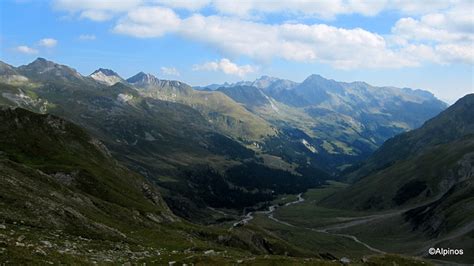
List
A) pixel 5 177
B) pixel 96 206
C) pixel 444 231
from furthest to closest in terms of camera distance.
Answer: pixel 444 231, pixel 96 206, pixel 5 177

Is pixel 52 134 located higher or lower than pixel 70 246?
higher

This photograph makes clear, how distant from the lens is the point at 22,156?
10769cm

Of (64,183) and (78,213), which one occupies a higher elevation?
(64,183)

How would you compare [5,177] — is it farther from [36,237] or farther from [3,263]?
[3,263]

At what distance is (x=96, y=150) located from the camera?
14175cm

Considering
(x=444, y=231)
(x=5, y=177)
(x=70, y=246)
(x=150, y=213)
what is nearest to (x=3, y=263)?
(x=70, y=246)

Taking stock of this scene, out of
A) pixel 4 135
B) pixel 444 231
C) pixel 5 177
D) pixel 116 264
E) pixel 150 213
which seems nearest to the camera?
pixel 116 264

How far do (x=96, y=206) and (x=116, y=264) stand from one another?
42614 millimetres

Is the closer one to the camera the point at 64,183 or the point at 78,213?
the point at 78,213

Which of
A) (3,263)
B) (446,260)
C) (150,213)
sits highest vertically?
(3,263)

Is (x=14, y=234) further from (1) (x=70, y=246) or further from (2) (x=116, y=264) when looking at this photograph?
(2) (x=116, y=264)

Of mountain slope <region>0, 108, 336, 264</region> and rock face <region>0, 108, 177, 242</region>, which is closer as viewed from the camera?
mountain slope <region>0, 108, 336, 264</region>

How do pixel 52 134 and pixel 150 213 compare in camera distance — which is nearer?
pixel 150 213

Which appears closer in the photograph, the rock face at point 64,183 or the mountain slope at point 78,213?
the mountain slope at point 78,213
